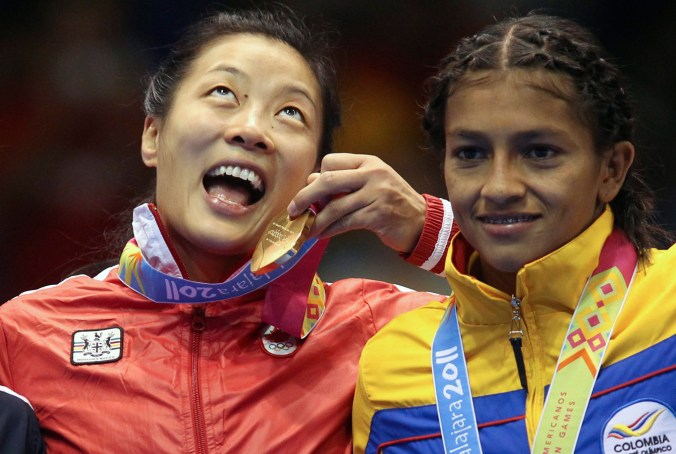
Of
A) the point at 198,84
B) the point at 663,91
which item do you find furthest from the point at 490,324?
the point at 663,91

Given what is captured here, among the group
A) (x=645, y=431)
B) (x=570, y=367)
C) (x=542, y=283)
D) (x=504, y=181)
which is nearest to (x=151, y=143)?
(x=504, y=181)

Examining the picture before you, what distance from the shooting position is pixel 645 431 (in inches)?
78.6

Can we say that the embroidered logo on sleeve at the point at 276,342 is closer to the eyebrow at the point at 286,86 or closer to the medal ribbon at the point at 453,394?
the medal ribbon at the point at 453,394

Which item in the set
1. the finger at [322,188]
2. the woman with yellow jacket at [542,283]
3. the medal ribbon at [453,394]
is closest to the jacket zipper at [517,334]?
the woman with yellow jacket at [542,283]

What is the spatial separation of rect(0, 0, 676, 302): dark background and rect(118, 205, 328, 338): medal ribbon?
66.4 inches

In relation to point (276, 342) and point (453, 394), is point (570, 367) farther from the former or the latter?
point (276, 342)

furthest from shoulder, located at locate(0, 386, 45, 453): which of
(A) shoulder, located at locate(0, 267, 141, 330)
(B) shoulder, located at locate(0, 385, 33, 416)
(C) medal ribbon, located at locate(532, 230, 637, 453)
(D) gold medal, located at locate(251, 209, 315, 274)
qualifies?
(C) medal ribbon, located at locate(532, 230, 637, 453)

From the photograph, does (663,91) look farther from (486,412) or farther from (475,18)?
(486,412)

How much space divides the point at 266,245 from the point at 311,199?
0.15m

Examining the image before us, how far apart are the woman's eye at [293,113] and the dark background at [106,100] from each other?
1481 mm

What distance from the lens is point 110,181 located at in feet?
14.6

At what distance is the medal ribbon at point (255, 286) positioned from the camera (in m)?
2.55

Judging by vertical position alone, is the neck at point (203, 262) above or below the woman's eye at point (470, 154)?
below

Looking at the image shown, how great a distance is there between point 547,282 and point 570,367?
187mm
